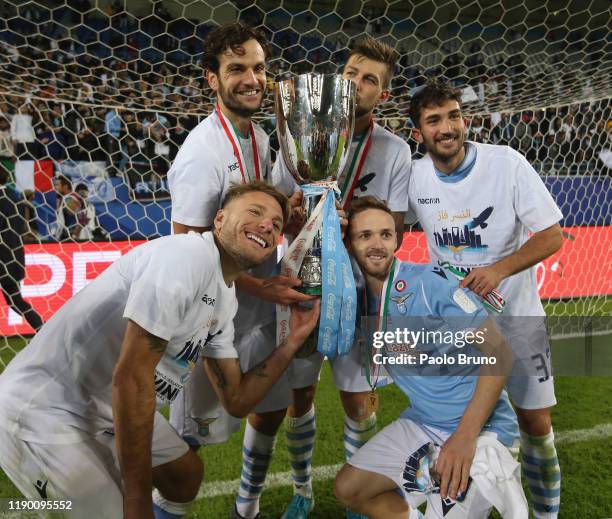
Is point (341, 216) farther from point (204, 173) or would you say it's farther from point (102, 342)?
point (102, 342)

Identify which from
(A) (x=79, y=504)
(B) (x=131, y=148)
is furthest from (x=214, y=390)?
(B) (x=131, y=148)

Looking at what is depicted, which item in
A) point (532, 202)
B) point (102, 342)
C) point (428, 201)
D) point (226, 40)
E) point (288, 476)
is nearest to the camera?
point (102, 342)

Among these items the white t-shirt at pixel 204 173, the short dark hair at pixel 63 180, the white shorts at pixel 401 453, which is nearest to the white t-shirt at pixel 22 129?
the short dark hair at pixel 63 180

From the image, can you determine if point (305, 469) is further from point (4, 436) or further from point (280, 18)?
point (280, 18)

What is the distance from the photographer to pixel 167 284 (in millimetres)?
1397

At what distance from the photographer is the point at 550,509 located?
1909mm

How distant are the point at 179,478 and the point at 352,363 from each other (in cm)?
64

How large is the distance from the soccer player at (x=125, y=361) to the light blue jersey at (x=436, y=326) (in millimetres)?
260

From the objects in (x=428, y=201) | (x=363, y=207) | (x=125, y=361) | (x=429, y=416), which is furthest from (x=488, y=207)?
(x=125, y=361)

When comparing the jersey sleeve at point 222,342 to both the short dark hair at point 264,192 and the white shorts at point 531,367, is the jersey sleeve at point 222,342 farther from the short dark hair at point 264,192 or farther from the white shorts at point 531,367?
the white shorts at point 531,367

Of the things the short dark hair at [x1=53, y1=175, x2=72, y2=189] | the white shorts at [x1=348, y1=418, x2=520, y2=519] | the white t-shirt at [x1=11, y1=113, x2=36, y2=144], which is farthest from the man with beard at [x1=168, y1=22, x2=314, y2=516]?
the white t-shirt at [x1=11, y1=113, x2=36, y2=144]

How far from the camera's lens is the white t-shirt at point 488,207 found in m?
1.90

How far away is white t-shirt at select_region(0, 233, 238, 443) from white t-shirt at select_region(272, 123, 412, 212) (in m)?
0.53

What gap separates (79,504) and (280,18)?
5953 millimetres
